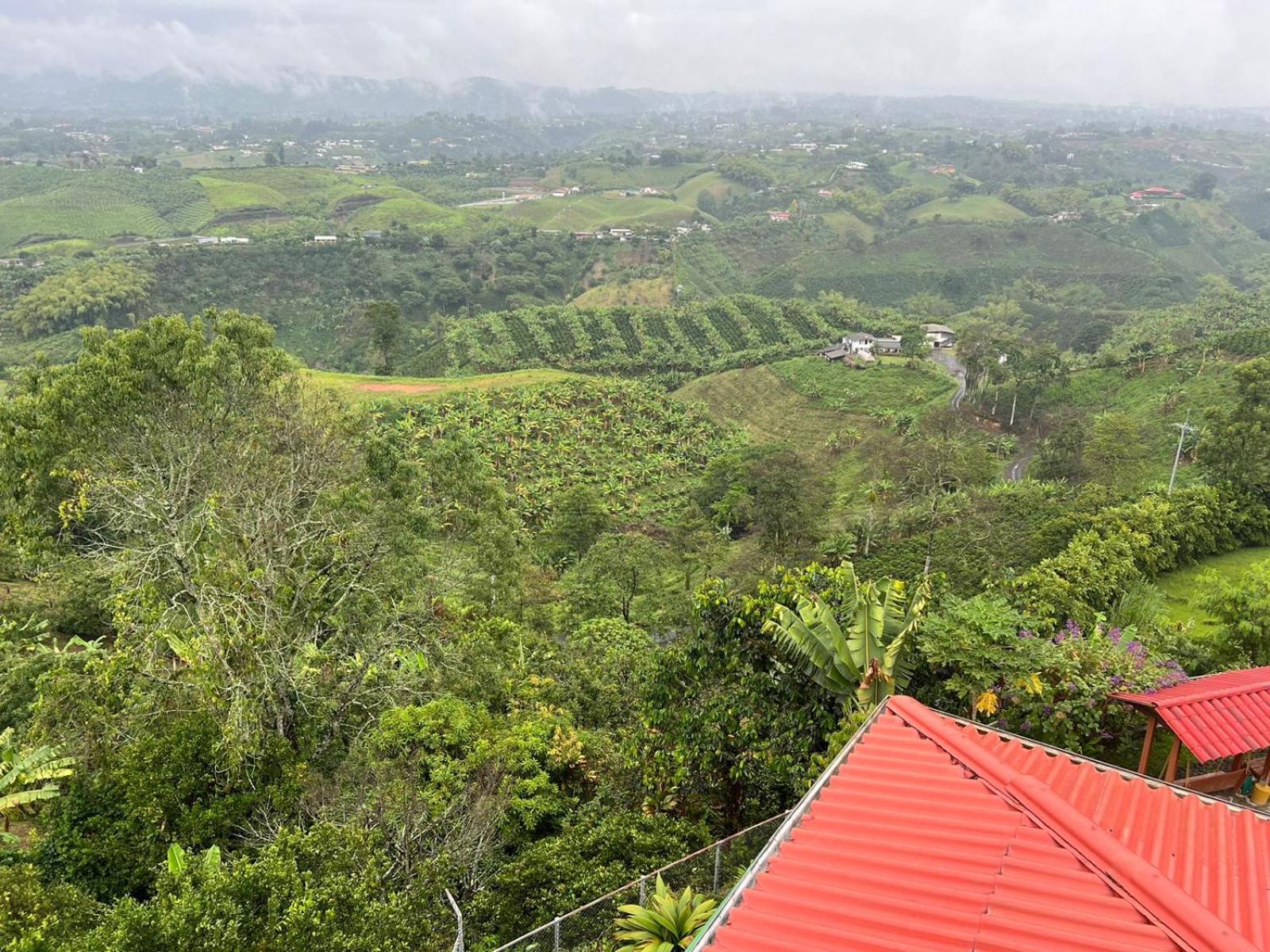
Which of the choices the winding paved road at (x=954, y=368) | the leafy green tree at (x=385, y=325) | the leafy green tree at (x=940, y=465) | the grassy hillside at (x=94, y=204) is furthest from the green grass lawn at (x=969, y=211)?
the grassy hillside at (x=94, y=204)

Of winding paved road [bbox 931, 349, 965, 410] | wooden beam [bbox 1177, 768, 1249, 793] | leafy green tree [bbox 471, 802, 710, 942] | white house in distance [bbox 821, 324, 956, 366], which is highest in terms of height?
wooden beam [bbox 1177, 768, 1249, 793]

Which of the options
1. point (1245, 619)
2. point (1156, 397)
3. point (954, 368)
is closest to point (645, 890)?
point (1245, 619)

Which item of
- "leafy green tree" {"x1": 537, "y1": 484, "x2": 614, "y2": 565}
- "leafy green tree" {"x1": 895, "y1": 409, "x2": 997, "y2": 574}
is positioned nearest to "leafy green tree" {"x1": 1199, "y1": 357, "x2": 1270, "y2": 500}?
"leafy green tree" {"x1": 895, "y1": 409, "x2": 997, "y2": 574}

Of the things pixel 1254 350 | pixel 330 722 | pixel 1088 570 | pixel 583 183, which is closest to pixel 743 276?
pixel 583 183

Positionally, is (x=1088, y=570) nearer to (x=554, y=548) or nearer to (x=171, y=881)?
(x=171, y=881)

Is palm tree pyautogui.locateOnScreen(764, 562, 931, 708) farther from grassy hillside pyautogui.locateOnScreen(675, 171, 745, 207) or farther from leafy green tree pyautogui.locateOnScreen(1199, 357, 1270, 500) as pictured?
grassy hillside pyautogui.locateOnScreen(675, 171, 745, 207)

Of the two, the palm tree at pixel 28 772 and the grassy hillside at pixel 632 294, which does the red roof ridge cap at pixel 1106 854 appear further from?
the grassy hillside at pixel 632 294

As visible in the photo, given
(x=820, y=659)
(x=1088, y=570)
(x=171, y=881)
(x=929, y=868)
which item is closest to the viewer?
(x=929, y=868)

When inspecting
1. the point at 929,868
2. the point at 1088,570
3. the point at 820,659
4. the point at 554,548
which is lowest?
the point at 554,548

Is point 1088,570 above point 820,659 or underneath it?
underneath
